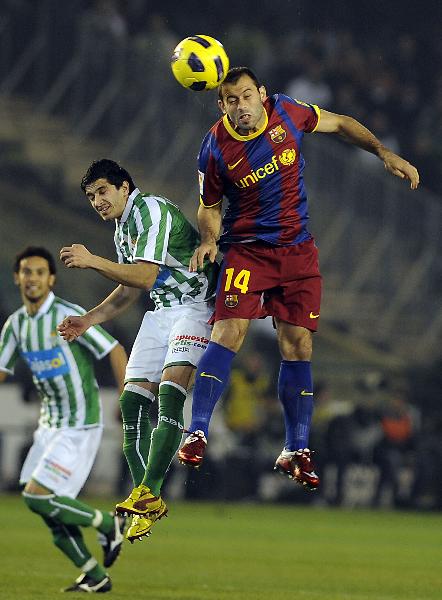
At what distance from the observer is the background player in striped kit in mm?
10562

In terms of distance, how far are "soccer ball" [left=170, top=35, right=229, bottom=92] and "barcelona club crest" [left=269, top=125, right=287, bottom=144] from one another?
16.4 inches

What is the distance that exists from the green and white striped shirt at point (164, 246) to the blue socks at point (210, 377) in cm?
43

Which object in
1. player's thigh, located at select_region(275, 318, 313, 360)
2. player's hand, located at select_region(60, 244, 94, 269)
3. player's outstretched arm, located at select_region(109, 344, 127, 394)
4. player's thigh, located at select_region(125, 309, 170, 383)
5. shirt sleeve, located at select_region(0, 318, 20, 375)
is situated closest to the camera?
player's hand, located at select_region(60, 244, 94, 269)

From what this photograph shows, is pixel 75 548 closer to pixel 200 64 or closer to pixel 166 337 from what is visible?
pixel 166 337

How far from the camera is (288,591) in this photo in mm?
10531

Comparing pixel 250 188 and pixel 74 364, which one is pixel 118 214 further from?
pixel 74 364

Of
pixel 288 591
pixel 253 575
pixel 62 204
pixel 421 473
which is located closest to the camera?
pixel 288 591

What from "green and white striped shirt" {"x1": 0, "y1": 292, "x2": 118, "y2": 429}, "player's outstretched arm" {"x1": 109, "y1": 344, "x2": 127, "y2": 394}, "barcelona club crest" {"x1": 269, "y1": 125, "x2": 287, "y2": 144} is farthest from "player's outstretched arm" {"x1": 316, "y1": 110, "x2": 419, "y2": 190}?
"green and white striped shirt" {"x1": 0, "y1": 292, "x2": 118, "y2": 429}

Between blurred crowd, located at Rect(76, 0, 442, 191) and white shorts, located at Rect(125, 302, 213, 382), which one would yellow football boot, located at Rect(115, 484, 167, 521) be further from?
blurred crowd, located at Rect(76, 0, 442, 191)

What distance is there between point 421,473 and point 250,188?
11348 mm

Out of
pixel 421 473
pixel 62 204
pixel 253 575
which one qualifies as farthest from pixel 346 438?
pixel 253 575

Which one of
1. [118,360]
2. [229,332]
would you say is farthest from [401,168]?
[118,360]

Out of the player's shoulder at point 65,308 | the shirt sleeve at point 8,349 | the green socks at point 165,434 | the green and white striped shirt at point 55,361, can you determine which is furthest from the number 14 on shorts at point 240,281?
the shirt sleeve at point 8,349

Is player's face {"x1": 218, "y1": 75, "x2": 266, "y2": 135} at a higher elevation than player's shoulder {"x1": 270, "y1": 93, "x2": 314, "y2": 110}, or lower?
lower
